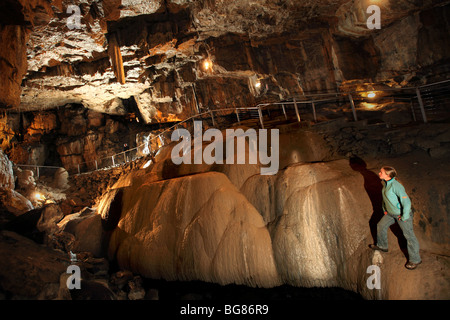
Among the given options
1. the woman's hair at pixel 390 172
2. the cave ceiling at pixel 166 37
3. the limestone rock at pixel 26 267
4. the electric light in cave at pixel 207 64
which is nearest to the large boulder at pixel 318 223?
the woman's hair at pixel 390 172

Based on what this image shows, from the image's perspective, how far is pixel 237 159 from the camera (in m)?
7.14

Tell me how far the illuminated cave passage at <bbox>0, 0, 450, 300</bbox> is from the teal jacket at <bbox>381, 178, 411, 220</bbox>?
0.92 m

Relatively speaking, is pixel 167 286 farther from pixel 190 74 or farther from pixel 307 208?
pixel 190 74

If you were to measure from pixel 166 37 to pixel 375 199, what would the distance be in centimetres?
1148

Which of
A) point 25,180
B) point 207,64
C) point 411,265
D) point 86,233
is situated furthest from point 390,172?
point 25,180

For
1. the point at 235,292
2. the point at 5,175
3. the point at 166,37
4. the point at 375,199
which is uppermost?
the point at 166,37

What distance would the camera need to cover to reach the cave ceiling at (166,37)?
10820 mm

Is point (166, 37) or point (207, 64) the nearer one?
point (166, 37)

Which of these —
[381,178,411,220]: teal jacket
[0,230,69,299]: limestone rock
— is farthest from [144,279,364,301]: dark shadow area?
[0,230,69,299]: limestone rock

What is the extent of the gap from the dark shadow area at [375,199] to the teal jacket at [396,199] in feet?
2.93

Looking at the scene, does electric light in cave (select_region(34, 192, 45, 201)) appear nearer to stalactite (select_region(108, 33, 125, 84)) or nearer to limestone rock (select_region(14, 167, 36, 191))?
limestone rock (select_region(14, 167, 36, 191))

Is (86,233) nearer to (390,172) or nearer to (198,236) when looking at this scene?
(198,236)
